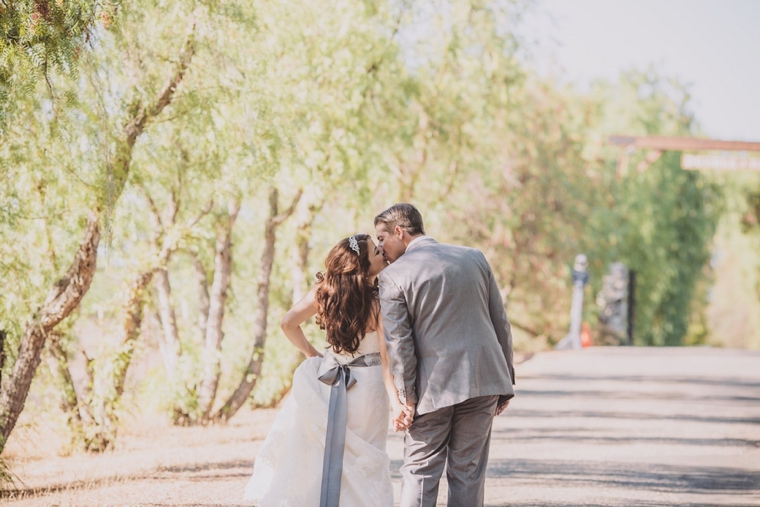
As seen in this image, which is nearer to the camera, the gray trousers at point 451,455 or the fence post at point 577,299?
the gray trousers at point 451,455

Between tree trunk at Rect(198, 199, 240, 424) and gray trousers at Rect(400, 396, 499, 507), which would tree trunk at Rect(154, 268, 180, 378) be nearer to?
tree trunk at Rect(198, 199, 240, 424)

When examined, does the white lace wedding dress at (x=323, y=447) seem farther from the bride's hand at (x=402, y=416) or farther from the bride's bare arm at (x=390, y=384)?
the bride's hand at (x=402, y=416)

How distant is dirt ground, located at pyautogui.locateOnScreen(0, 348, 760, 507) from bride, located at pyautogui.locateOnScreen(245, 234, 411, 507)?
4.72 ft

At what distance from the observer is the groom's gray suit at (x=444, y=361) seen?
15.8 ft

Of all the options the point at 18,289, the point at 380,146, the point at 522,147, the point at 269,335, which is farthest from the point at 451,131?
the point at 18,289

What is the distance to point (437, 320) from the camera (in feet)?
15.8

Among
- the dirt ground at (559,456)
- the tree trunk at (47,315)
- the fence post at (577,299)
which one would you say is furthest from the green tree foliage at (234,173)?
the fence post at (577,299)

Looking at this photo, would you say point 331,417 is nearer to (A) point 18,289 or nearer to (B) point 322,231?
(A) point 18,289

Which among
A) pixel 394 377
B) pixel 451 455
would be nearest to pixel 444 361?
pixel 394 377

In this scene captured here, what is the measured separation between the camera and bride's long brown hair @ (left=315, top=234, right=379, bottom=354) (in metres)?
5.18

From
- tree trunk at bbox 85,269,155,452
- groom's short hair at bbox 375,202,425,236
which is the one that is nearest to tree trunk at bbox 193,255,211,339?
tree trunk at bbox 85,269,155,452

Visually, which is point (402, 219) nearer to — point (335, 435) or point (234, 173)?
point (335, 435)

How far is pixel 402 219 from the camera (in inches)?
203

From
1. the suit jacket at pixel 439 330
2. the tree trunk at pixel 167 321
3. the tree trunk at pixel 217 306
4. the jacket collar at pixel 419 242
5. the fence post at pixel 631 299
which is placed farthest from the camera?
the fence post at pixel 631 299
